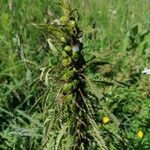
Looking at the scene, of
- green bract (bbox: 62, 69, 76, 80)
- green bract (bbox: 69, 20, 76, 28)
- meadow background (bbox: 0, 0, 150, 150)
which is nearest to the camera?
green bract (bbox: 69, 20, 76, 28)

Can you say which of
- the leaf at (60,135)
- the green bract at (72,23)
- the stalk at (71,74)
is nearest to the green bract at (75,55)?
the stalk at (71,74)

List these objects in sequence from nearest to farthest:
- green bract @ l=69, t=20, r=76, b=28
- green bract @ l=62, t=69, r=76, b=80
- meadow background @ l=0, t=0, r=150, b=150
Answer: green bract @ l=69, t=20, r=76, b=28 < green bract @ l=62, t=69, r=76, b=80 < meadow background @ l=0, t=0, r=150, b=150

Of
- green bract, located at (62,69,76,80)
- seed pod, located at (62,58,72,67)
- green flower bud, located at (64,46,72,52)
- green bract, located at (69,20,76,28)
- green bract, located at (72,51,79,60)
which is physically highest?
green bract, located at (69,20,76,28)

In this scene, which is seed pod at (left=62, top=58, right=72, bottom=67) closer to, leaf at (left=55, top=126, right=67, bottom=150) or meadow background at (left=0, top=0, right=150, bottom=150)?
meadow background at (left=0, top=0, right=150, bottom=150)

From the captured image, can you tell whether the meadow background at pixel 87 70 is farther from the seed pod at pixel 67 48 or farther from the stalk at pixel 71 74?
the seed pod at pixel 67 48

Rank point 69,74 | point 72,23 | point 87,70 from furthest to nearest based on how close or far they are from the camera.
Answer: point 87,70 → point 69,74 → point 72,23

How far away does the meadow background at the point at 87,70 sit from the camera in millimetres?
3434

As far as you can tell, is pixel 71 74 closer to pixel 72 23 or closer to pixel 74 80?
pixel 74 80

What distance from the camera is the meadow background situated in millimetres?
3434

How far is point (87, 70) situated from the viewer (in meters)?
4.17

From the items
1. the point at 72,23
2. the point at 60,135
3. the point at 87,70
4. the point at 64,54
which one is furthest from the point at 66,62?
the point at 87,70

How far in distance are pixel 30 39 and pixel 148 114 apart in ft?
4.39

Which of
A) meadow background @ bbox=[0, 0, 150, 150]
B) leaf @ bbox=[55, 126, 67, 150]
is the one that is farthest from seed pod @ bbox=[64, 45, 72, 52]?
leaf @ bbox=[55, 126, 67, 150]

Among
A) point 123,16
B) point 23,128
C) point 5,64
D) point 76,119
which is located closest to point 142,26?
point 123,16
